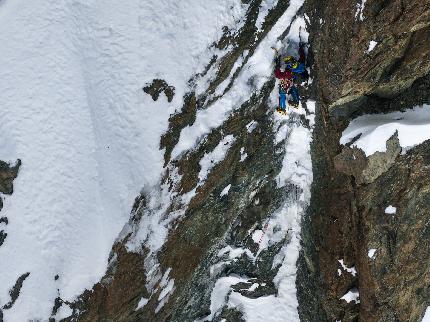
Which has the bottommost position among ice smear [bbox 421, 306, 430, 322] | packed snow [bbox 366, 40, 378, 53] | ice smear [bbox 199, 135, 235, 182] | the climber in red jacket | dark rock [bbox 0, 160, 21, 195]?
ice smear [bbox 421, 306, 430, 322]

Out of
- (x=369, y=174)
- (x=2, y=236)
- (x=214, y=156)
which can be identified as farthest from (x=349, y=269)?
(x=2, y=236)

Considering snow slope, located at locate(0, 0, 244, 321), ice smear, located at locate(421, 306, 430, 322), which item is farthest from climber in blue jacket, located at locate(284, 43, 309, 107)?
ice smear, located at locate(421, 306, 430, 322)

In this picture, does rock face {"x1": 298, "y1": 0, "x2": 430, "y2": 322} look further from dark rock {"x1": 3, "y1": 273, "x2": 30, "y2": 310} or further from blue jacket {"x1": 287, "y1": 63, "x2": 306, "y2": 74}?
dark rock {"x1": 3, "y1": 273, "x2": 30, "y2": 310}

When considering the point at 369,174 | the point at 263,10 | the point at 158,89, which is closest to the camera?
the point at 369,174

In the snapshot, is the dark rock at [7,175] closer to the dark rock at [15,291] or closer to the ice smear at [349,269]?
the dark rock at [15,291]

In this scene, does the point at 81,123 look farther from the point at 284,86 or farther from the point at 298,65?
the point at 298,65

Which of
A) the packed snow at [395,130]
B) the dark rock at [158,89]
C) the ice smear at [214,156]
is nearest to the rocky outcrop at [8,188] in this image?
the dark rock at [158,89]
